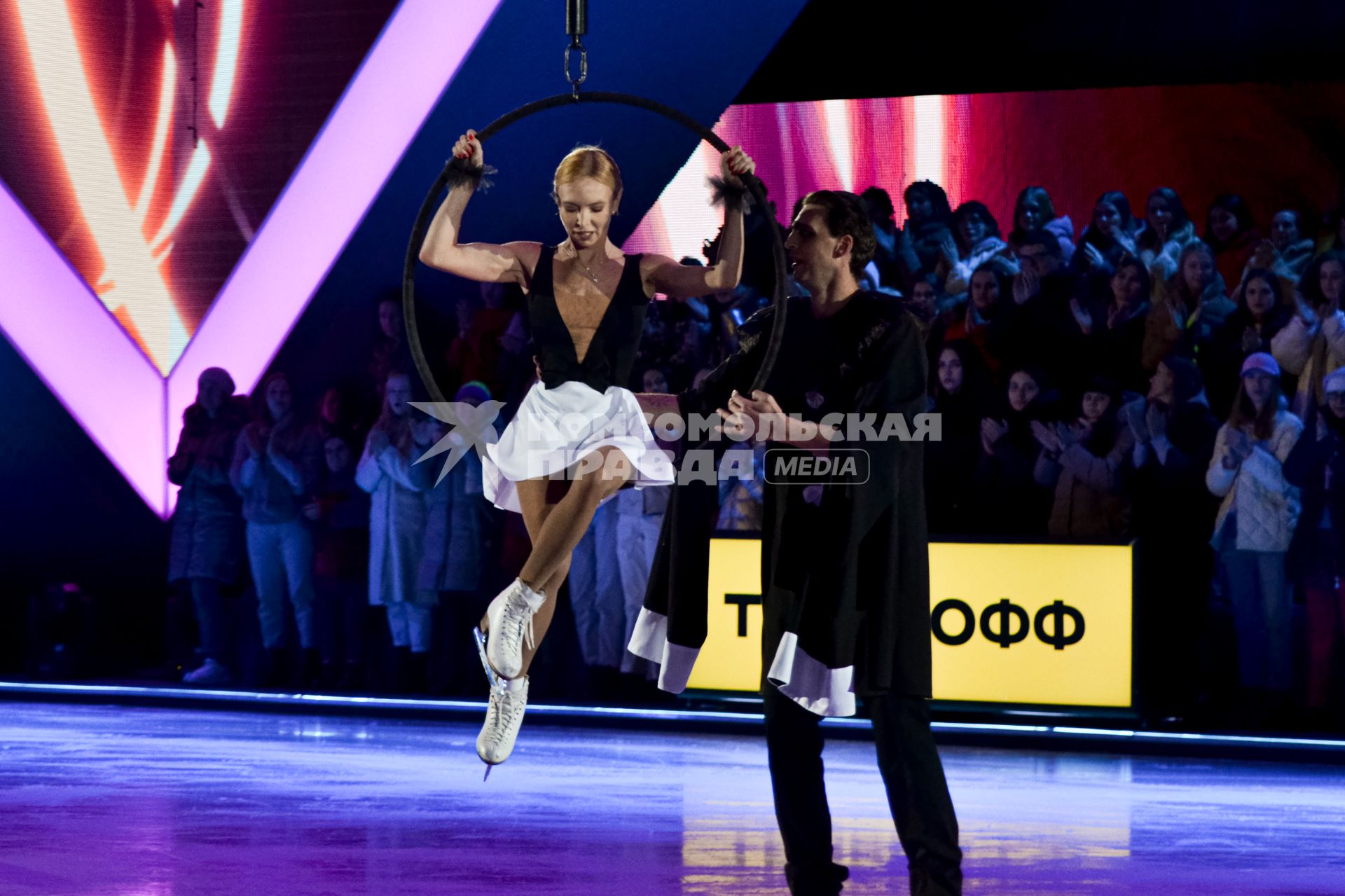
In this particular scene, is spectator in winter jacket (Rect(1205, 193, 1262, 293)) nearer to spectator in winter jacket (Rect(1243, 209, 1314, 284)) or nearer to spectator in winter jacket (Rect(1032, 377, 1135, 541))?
spectator in winter jacket (Rect(1243, 209, 1314, 284))

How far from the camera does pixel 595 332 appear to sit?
158 inches

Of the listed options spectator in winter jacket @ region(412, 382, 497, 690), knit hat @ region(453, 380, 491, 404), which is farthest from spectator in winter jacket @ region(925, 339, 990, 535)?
spectator in winter jacket @ region(412, 382, 497, 690)

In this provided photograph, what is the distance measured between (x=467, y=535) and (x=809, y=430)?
16.0ft

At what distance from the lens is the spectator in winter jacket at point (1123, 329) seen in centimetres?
784

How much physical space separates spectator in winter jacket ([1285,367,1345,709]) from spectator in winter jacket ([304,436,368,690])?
4541mm

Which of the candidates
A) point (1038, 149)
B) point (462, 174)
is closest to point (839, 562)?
point (462, 174)

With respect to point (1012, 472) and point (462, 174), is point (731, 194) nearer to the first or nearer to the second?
point (462, 174)

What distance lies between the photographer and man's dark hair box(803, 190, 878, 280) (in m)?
4.38

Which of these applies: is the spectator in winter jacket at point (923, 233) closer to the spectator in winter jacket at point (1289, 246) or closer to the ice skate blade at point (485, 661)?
the spectator in winter jacket at point (1289, 246)

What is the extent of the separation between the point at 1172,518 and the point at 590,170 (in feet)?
15.3

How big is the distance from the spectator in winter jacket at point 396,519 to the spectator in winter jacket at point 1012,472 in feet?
8.92

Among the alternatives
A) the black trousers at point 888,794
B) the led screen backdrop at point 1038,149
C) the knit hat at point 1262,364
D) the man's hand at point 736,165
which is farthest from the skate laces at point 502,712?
the led screen backdrop at point 1038,149

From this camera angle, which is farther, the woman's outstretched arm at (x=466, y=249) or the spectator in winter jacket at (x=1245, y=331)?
the spectator in winter jacket at (x=1245, y=331)

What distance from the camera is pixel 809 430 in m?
4.03
